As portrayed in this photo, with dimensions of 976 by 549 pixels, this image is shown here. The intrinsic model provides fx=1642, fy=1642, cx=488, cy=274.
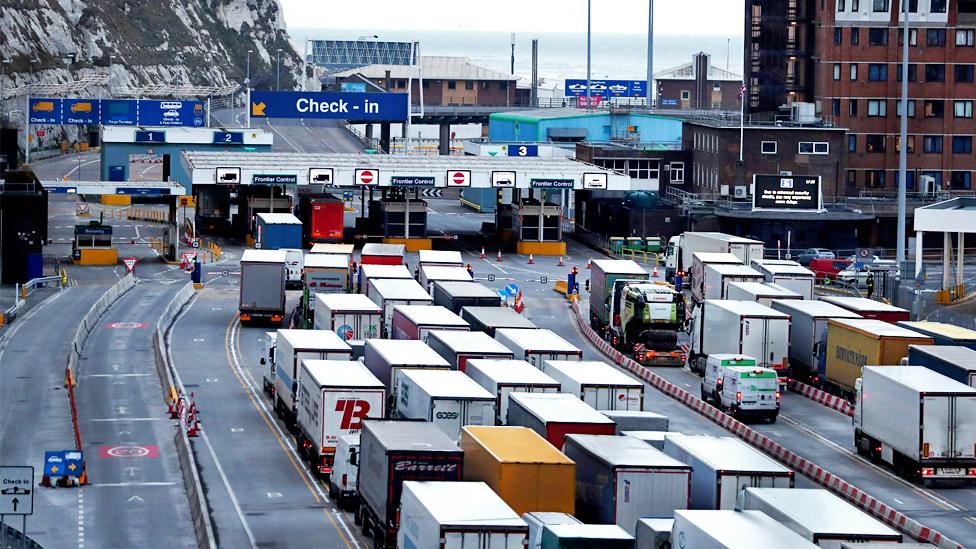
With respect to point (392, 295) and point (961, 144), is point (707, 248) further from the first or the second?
point (961, 144)

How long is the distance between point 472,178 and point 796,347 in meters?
46.6

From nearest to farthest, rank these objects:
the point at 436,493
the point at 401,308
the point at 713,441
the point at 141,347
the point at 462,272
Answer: the point at 436,493, the point at 713,441, the point at 401,308, the point at 141,347, the point at 462,272

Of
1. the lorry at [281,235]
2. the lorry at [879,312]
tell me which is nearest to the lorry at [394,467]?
the lorry at [879,312]

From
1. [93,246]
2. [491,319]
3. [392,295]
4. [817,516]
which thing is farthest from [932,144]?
[817,516]

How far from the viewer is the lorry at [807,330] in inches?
2475

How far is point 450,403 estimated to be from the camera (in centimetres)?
4628

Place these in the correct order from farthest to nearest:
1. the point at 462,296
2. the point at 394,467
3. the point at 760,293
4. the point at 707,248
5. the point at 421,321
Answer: the point at 707,248 < the point at 760,293 < the point at 462,296 < the point at 421,321 < the point at 394,467

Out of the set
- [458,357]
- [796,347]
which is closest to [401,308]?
[458,357]

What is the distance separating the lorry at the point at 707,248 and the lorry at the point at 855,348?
20130mm

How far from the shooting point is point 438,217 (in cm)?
13025

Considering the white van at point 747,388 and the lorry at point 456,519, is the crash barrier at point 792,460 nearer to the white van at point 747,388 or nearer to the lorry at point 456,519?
the white van at point 747,388

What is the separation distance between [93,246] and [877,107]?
194ft

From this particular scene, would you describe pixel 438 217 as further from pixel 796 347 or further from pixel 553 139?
pixel 796 347

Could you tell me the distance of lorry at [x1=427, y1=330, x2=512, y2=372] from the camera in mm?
54312
